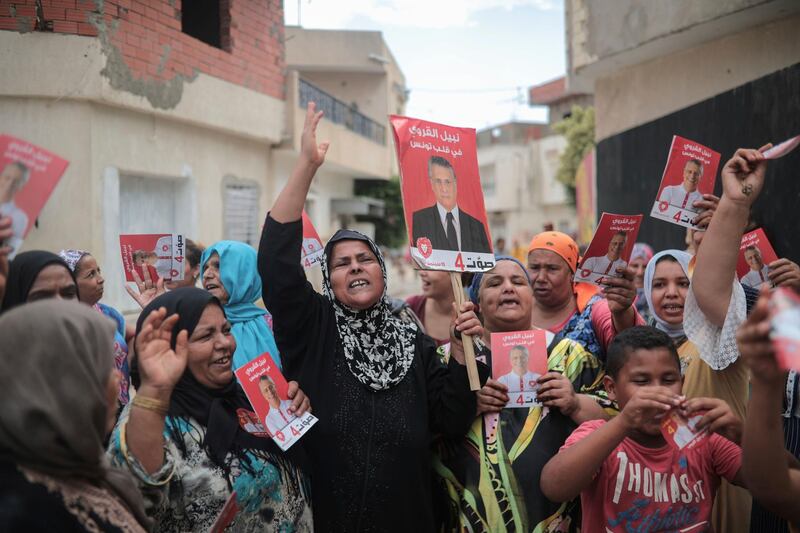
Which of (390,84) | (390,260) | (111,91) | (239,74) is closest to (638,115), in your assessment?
(239,74)

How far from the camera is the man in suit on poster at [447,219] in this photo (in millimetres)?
2922

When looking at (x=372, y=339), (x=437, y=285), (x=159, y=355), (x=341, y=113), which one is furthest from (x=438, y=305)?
(x=341, y=113)

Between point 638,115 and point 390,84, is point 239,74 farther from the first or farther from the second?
point 390,84

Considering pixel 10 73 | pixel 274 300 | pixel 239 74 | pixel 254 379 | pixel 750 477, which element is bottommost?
pixel 750 477

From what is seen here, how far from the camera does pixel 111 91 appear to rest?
785 centimetres

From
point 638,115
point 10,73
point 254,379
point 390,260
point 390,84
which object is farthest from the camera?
point 390,260

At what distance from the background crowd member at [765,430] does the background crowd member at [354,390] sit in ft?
3.48

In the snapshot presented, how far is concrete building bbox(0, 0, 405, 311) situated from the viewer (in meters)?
7.55

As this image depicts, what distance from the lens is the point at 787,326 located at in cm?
147

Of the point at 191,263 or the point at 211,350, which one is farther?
the point at 191,263

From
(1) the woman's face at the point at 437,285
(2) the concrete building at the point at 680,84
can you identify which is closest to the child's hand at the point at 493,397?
(1) the woman's face at the point at 437,285

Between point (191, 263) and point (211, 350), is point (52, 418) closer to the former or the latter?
point (211, 350)

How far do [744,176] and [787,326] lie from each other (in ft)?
4.01

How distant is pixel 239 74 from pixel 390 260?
87.3 ft
